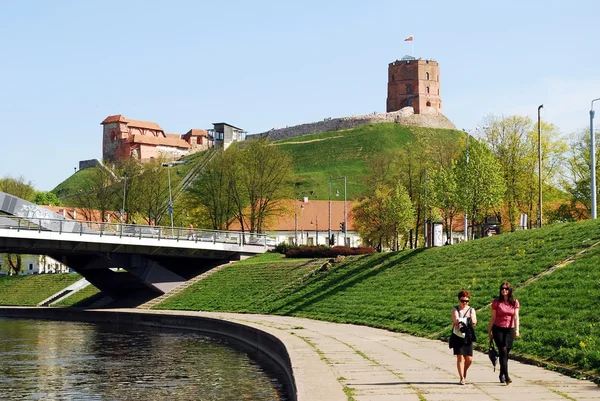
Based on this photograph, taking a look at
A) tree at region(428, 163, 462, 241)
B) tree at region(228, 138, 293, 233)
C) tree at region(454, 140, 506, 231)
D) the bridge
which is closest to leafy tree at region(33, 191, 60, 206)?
tree at region(228, 138, 293, 233)

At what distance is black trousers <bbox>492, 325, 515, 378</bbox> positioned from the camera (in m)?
17.2

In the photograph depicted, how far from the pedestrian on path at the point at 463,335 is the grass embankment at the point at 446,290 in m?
2.91

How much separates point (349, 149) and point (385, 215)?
10687 cm

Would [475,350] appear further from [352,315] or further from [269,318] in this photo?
[269,318]

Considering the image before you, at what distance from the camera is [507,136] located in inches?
3041

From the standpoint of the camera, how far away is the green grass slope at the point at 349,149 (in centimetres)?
17188

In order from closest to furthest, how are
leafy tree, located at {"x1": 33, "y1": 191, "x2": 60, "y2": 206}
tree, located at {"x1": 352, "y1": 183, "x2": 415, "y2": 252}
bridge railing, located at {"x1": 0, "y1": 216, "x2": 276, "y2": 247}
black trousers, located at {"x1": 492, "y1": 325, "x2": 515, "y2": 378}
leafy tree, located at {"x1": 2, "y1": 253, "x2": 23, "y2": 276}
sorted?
black trousers, located at {"x1": 492, "y1": 325, "x2": 515, "y2": 378}
bridge railing, located at {"x1": 0, "y1": 216, "x2": 276, "y2": 247}
tree, located at {"x1": 352, "y1": 183, "x2": 415, "y2": 252}
leafy tree, located at {"x1": 2, "y1": 253, "x2": 23, "y2": 276}
leafy tree, located at {"x1": 33, "y1": 191, "x2": 60, "y2": 206}

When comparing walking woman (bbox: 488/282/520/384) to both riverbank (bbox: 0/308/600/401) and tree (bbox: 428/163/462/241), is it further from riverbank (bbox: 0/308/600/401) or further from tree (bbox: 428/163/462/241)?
tree (bbox: 428/163/462/241)

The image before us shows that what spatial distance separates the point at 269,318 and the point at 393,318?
10367 millimetres

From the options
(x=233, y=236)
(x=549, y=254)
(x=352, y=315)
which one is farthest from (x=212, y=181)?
(x=549, y=254)

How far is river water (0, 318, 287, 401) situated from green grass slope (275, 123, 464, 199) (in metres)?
125

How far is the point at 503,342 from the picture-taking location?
684 inches

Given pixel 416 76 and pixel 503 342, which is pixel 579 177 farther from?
pixel 416 76

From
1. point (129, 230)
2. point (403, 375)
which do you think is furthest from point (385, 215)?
point (403, 375)
